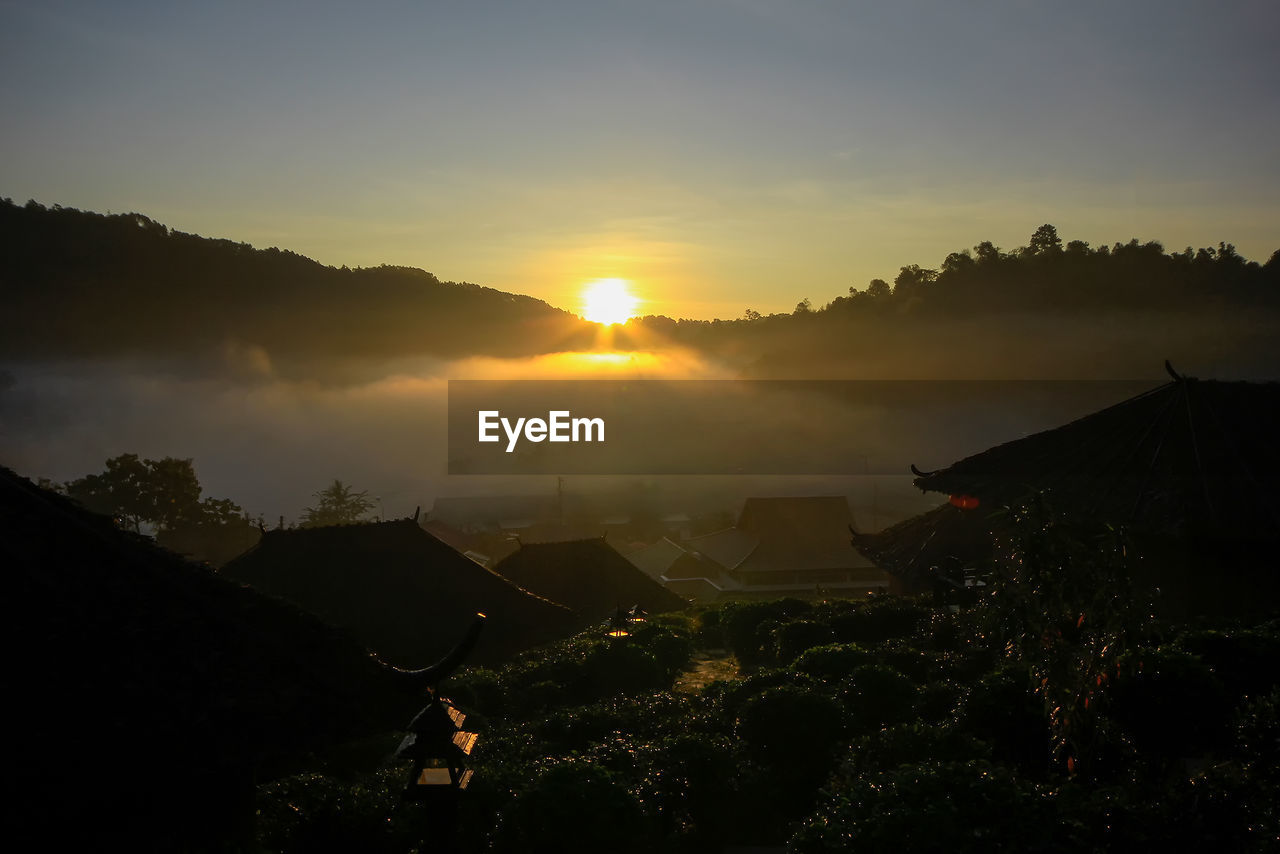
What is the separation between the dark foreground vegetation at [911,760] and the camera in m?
8.55

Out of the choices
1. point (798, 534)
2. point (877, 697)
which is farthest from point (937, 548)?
point (798, 534)

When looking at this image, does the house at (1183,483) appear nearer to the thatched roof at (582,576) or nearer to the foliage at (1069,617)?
the foliage at (1069,617)

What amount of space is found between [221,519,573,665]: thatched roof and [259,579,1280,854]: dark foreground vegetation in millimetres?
4642

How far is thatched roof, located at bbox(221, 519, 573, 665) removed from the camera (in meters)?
22.9

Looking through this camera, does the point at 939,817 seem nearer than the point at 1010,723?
Yes

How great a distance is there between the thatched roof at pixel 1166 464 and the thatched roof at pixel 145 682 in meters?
14.0

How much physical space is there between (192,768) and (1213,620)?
60.7 ft

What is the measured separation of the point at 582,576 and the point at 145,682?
2907 centimetres

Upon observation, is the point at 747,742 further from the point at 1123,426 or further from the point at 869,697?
the point at 1123,426

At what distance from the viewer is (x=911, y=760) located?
38.5ft

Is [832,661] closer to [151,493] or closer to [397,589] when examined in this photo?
[397,589]

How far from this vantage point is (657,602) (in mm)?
37562

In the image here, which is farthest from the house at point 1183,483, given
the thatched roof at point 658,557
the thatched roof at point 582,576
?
the thatched roof at point 658,557

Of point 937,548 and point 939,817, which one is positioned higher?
point 939,817
